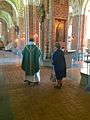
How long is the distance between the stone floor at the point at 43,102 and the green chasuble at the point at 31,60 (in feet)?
1.90

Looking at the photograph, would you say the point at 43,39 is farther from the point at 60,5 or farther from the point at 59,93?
the point at 59,93

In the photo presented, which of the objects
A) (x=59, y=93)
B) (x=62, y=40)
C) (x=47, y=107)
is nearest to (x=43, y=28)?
(x=62, y=40)

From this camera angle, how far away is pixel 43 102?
539 cm

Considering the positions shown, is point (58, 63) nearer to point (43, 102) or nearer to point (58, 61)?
point (58, 61)

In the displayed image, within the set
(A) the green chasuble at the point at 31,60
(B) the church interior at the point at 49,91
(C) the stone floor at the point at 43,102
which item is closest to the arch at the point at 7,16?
(B) the church interior at the point at 49,91

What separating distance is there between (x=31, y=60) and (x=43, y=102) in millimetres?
2428

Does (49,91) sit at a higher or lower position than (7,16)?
lower

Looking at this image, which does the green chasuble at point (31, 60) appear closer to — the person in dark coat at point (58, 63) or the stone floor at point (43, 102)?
the stone floor at point (43, 102)

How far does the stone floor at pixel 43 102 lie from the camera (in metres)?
4.52

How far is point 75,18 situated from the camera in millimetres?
18344

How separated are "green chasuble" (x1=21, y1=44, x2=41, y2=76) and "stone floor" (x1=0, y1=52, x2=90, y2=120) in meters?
0.58

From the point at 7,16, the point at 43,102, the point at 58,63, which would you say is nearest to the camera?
the point at 43,102

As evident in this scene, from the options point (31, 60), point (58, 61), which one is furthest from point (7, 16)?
point (58, 61)

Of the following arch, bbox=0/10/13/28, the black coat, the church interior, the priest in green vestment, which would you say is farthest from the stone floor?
arch, bbox=0/10/13/28
